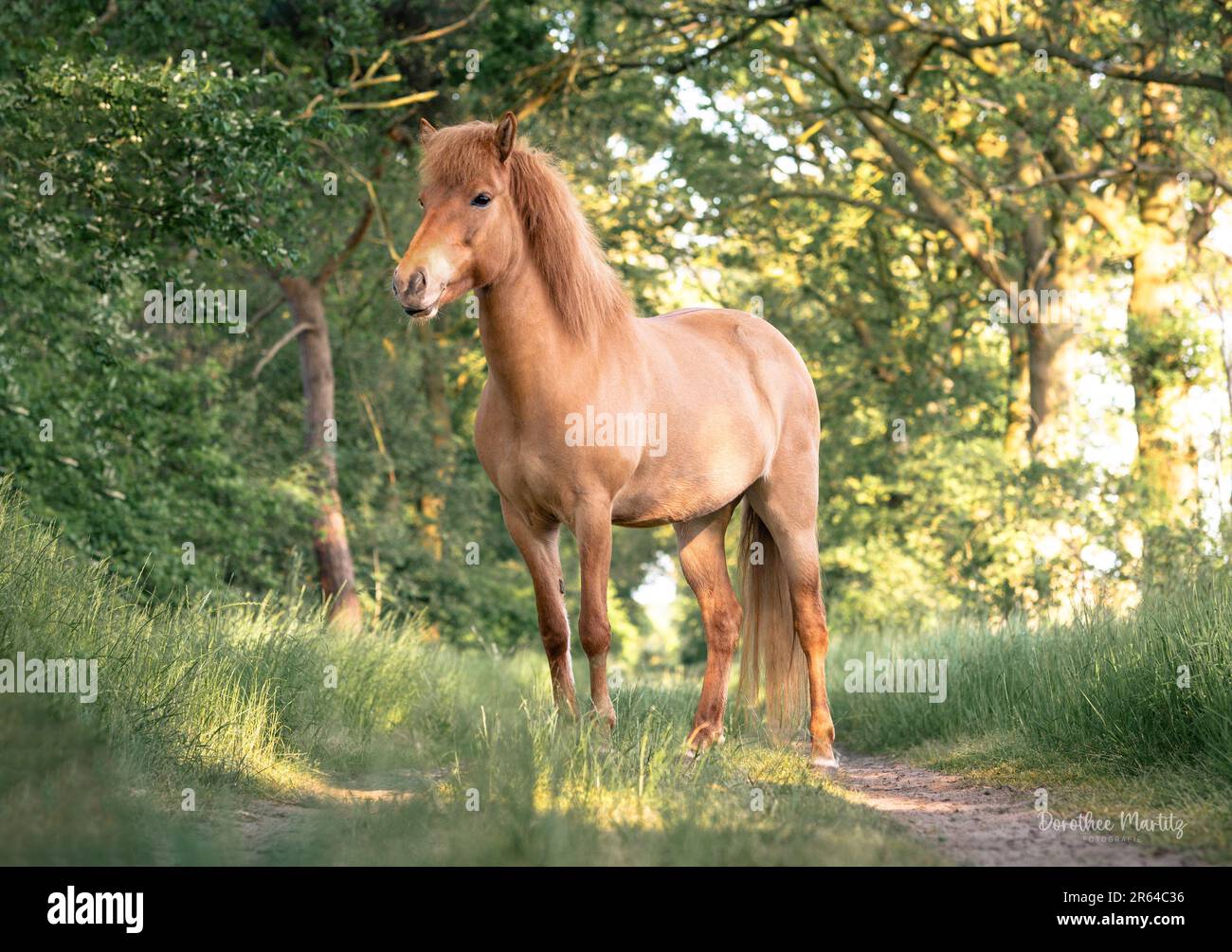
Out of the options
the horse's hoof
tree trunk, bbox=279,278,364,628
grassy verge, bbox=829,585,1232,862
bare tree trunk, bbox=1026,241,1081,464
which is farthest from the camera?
tree trunk, bbox=279,278,364,628

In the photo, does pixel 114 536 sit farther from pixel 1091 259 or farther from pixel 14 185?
pixel 1091 259

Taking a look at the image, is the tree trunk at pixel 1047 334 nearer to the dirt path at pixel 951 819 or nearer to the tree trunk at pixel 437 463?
the tree trunk at pixel 437 463

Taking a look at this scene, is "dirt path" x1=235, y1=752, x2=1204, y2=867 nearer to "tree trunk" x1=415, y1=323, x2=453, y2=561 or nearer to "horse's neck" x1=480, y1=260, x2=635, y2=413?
"horse's neck" x1=480, y1=260, x2=635, y2=413

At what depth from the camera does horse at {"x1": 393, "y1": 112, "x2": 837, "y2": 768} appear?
18.3 feet

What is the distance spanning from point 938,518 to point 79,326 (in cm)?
1222

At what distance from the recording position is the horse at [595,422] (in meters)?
5.59

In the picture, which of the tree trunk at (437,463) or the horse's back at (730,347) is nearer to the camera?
the horse's back at (730,347)

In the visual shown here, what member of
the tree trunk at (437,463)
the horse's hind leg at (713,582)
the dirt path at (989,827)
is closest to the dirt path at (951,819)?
the dirt path at (989,827)

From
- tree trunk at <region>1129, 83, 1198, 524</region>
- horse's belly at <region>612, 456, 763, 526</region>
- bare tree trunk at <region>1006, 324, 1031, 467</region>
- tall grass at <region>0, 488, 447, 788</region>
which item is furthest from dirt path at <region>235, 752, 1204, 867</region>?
bare tree trunk at <region>1006, 324, 1031, 467</region>

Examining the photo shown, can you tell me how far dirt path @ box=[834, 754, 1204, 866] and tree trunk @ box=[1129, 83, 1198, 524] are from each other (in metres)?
10.1

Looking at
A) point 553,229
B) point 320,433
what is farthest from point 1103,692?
point 320,433

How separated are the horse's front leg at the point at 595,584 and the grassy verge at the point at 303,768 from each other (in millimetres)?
297
